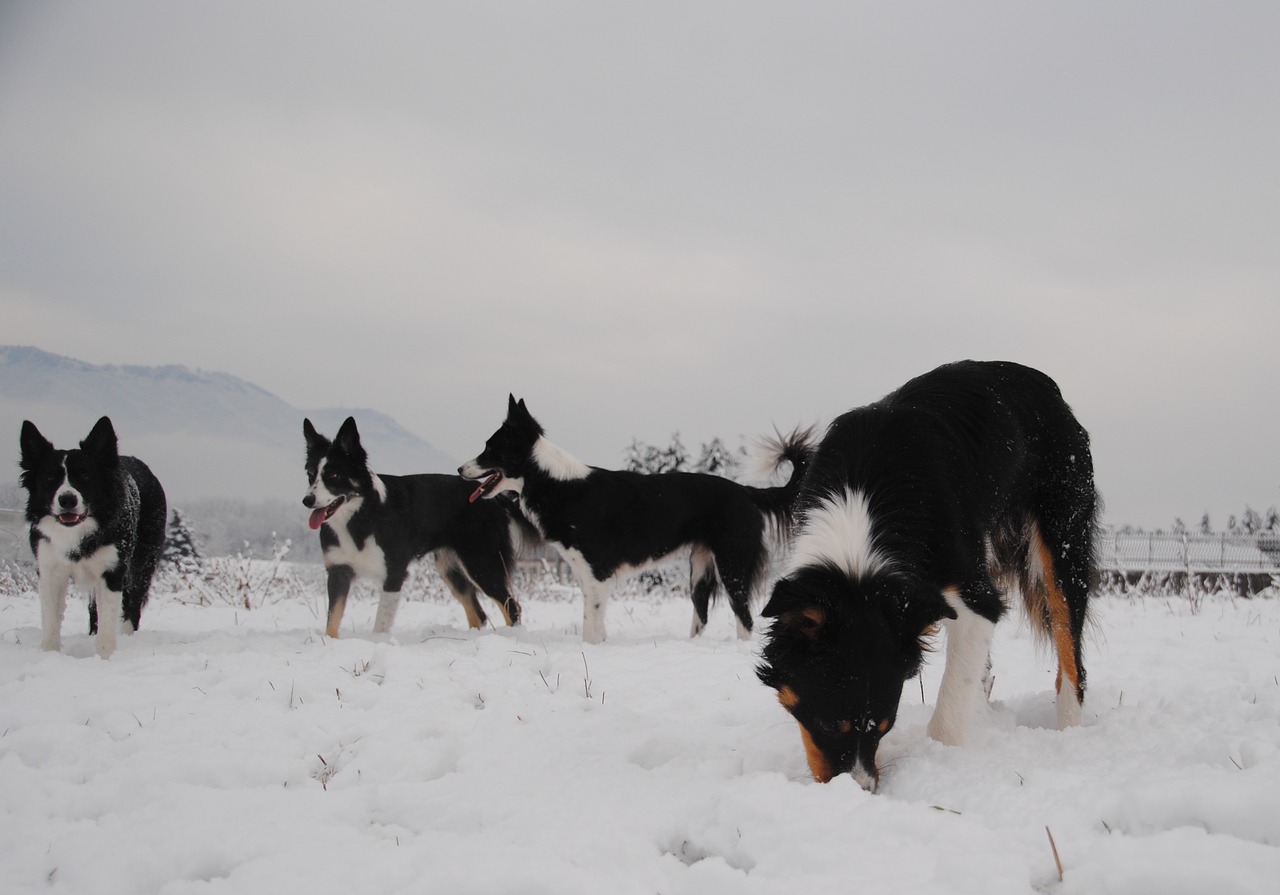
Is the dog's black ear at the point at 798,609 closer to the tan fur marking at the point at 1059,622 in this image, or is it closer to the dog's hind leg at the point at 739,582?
the tan fur marking at the point at 1059,622

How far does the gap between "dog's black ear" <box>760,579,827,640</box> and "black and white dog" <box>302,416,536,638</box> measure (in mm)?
5261

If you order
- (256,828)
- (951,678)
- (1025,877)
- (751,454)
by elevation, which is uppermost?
(751,454)

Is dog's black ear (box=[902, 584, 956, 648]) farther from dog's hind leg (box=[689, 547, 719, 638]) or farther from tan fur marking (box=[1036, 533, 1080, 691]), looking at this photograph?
dog's hind leg (box=[689, 547, 719, 638])

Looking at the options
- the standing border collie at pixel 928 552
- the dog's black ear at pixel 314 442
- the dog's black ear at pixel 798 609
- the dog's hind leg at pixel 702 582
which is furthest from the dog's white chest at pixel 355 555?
the dog's black ear at pixel 798 609

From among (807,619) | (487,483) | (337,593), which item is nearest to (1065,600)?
(807,619)

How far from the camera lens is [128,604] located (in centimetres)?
739

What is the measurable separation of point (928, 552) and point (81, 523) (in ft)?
20.0

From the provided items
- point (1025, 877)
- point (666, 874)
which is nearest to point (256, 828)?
point (666, 874)

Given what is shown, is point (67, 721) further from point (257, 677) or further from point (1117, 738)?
point (1117, 738)

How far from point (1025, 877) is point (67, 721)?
4275mm

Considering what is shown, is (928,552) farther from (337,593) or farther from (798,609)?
(337,593)

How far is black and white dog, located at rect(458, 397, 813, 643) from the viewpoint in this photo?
8.20 metres

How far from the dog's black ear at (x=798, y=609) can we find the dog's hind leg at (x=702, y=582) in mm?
5411

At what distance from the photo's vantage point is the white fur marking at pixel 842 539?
335 centimetres
